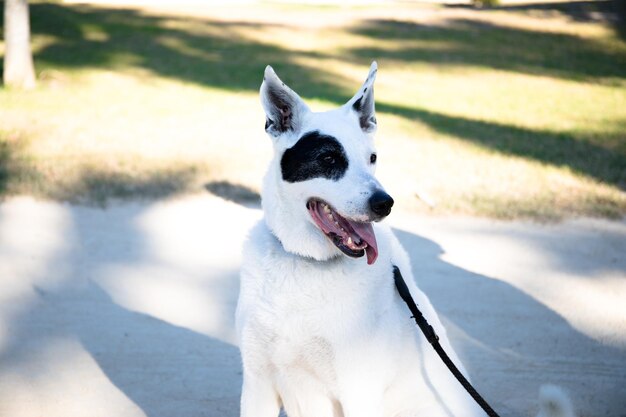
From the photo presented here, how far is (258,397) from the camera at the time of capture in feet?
9.82

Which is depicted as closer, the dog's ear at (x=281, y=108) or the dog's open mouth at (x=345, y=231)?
the dog's open mouth at (x=345, y=231)

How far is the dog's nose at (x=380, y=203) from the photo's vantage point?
2736 mm

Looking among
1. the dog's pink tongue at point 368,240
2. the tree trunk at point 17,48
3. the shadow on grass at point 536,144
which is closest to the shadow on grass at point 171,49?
the shadow on grass at point 536,144

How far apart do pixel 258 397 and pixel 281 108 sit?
1.16 metres

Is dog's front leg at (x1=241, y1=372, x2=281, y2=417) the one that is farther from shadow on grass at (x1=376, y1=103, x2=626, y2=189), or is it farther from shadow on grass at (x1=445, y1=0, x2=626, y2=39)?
shadow on grass at (x1=445, y1=0, x2=626, y2=39)

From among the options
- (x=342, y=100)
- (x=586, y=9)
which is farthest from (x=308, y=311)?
(x=586, y=9)

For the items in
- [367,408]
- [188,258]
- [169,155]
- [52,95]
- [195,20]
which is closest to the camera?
[367,408]

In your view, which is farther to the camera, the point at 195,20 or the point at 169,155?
the point at 195,20

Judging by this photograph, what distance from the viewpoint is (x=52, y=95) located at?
11539 millimetres

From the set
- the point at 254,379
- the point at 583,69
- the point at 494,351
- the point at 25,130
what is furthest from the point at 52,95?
the point at 583,69

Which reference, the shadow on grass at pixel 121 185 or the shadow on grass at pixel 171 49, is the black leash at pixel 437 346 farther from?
the shadow on grass at pixel 171 49

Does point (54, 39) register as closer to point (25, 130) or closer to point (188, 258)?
point (25, 130)

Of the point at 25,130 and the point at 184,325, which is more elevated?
the point at 184,325

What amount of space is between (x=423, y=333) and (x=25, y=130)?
24.8ft
